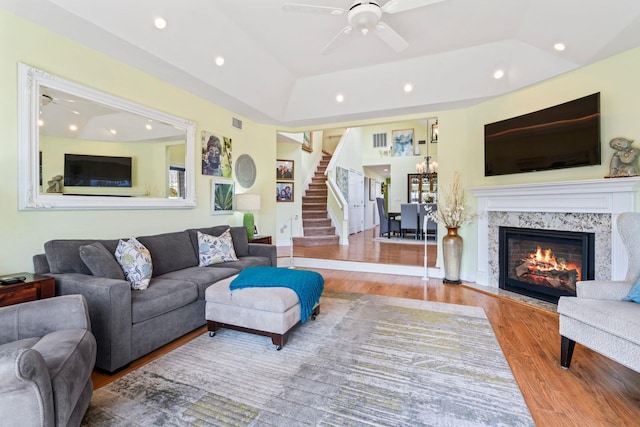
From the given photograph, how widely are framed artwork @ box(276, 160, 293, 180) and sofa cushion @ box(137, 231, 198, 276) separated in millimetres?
4021

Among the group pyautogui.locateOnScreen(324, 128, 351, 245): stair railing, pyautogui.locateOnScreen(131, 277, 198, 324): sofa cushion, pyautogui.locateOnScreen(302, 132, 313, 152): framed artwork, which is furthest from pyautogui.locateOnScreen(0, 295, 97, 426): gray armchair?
pyautogui.locateOnScreen(302, 132, 313, 152): framed artwork

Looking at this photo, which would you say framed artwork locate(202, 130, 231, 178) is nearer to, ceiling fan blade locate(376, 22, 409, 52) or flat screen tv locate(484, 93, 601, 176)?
ceiling fan blade locate(376, 22, 409, 52)

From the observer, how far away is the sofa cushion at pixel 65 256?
A: 225cm

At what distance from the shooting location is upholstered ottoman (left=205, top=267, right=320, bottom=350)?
2.25 m

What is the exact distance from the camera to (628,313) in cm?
175

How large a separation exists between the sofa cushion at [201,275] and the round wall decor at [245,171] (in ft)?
6.36

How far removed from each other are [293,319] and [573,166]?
3356 millimetres

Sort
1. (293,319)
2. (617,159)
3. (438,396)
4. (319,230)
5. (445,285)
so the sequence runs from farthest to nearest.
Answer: (319,230)
(445,285)
(617,159)
(293,319)
(438,396)

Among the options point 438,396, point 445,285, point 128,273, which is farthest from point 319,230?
A: point 438,396

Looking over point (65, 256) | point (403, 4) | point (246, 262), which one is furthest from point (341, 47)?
point (65, 256)

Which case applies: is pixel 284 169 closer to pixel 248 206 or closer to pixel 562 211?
pixel 248 206

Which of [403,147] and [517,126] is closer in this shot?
[517,126]

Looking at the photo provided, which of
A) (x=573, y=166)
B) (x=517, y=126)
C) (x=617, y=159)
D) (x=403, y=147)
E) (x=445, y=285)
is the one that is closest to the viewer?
(x=617, y=159)

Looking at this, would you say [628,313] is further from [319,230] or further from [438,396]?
[319,230]
